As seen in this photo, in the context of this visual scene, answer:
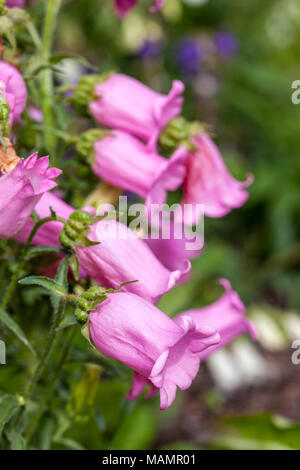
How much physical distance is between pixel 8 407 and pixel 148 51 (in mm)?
2337

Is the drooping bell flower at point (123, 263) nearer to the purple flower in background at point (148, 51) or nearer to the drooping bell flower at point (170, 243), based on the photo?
the drooping bell flower at point (170, 243)

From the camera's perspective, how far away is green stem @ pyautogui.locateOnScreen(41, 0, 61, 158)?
824 mm

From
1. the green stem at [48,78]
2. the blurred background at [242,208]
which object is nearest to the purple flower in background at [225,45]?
the blurred background at [242,208]

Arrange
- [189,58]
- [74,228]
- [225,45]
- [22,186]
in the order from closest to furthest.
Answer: [22,186]
[74,228]
[189,58]
[225,45]

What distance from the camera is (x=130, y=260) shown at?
0.65m

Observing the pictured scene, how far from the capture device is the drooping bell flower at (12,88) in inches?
23.9

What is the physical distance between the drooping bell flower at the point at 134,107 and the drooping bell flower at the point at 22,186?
0.23 m

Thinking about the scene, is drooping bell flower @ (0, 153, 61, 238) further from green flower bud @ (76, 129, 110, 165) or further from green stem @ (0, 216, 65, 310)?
green flower bud @ (76, 129, 110, 165)

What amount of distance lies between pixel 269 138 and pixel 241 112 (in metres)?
0.18

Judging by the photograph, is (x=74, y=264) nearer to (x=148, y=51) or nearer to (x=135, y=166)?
(x=135, y=166)

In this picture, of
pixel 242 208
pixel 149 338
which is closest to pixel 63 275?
pixel 149 338

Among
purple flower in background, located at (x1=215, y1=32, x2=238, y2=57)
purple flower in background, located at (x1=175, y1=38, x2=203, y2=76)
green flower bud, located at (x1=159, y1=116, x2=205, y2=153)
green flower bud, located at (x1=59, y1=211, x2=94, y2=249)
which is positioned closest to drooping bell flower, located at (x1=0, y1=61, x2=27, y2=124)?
green flower bud, located at (x1=59, y1=211, x2=94, y2=249)

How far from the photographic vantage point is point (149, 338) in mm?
589
